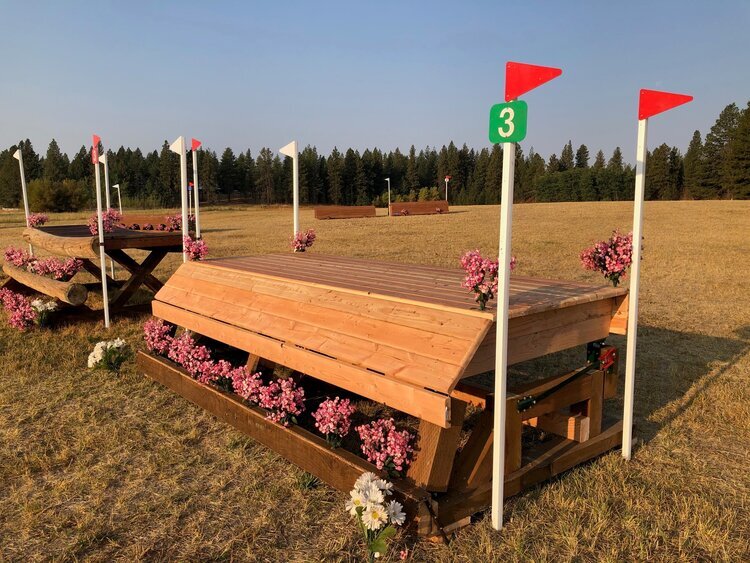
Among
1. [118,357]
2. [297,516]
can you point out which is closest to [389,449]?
[297,516]

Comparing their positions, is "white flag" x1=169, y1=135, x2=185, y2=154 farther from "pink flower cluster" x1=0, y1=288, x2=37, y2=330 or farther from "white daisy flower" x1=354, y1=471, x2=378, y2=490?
"white daisy flower" x1=354, y1=471, x2=378, y2=490

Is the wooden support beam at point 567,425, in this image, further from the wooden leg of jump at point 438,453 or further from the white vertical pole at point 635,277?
the wooden leg of jump at point 438,453

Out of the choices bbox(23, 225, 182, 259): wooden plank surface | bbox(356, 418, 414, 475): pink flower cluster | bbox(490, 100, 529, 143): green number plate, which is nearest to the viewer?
bbox(490, 100, 529, 143): green number plate

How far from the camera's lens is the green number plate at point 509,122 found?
273cm

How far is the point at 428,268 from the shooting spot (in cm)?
574

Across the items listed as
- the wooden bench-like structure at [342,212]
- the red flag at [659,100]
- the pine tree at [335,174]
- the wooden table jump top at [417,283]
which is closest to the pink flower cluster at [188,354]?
the wooden table jump top at [417,283]

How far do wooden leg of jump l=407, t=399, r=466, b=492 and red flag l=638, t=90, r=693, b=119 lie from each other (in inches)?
90.2

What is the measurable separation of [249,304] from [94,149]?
4786mm

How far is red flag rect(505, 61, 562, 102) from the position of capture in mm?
2793

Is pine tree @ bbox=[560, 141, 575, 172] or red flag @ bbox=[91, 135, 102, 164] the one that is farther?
pine tree @ bbox=[560, 141, 575, 172]

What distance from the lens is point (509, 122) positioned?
9.12 feet

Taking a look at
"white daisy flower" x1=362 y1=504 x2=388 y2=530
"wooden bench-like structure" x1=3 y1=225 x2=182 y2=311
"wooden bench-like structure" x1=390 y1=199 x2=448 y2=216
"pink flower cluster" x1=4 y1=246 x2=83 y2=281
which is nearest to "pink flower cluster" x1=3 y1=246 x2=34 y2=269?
"pink flower cluster" x1=4 y1=246 x2=83 y2=281

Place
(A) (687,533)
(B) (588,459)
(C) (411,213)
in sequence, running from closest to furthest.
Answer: (A) (687,533) → (B) (588,459) → (C) (411,213)

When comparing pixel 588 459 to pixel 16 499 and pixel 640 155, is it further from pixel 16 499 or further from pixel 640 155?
pixel 16 499
